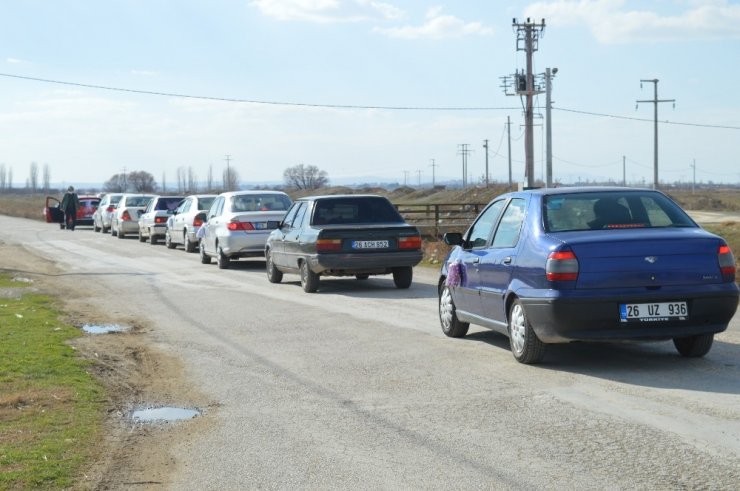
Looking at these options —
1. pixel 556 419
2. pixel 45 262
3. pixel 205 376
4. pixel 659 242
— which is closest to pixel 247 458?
pixel 556 419

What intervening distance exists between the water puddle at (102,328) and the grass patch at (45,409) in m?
0.39

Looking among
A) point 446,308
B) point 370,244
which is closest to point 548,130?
point 370,244

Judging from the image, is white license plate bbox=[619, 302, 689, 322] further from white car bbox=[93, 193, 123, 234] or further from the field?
white car bbox=[93, 193, 123, 234]

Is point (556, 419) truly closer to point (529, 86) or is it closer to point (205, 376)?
point (205, 376)

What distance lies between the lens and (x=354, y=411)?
7629 mm

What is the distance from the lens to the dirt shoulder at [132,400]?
20.0 feet

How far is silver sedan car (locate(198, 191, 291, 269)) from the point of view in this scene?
72.7ft

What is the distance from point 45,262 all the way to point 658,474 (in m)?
22.0

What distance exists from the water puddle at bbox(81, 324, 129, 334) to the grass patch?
1.27 feet

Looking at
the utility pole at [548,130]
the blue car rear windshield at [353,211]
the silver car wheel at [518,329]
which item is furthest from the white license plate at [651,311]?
the utility pole at [548,130]

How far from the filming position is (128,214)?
38.8m

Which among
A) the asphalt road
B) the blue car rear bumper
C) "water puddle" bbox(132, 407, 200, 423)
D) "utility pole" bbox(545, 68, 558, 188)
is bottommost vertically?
"water puddle" bbox(132, 407, 200, 423)

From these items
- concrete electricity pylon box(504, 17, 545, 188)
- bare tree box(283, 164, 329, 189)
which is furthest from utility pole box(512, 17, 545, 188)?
bare tree box(283, 164, 329, 189)

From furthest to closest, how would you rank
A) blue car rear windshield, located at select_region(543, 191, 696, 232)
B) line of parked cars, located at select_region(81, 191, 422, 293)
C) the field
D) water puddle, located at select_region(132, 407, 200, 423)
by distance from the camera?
the field
line of parked cars, located at select_region(81, 191, 422, 293)
blue car rear windshield, located at select_region(543, 191, 696, 232)
water puddle, located at select_region(132, 407, 200, 423)
